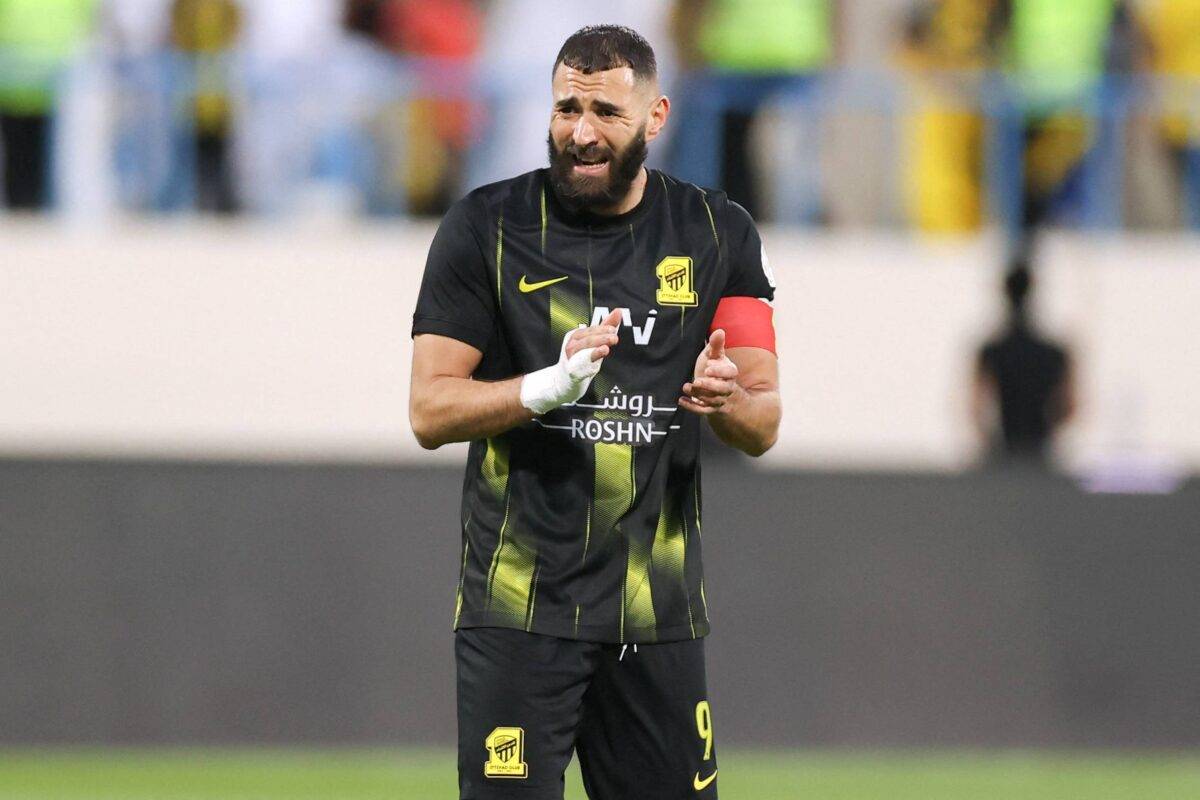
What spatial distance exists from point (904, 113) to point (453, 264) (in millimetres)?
9931

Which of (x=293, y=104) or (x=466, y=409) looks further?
(x=293, y=104)

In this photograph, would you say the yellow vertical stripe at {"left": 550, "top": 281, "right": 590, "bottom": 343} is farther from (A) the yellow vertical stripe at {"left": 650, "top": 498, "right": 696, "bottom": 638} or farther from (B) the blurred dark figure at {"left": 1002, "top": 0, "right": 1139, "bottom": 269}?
(B) the blurred dark figure at {"left": 1002, "top": 0, "right": 1139, "bottom": 269}

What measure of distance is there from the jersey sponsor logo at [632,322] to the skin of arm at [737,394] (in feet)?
0.46

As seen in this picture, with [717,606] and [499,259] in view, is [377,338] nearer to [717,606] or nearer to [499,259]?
[717,606]

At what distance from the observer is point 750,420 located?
550 cm

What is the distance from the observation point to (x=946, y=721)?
36.2ft

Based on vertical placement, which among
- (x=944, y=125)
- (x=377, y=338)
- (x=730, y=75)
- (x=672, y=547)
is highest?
(x=730, y=75)

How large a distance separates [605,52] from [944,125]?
9885mm

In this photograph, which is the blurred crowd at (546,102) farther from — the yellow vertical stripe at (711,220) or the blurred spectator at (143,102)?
the yellow vertical stripe at (711,220)

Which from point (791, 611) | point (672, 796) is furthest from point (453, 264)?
point (791, 611)

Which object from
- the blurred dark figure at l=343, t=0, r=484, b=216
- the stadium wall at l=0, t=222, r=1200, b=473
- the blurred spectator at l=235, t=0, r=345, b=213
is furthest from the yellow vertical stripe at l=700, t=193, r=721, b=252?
the blurred spectator at l=235, t=0, r=345, b=213

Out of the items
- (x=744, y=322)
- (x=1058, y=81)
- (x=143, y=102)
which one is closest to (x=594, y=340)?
(x=744, y=322)

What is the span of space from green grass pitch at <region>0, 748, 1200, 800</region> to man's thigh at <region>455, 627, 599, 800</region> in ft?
14.6

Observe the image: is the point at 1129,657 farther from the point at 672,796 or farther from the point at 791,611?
the point at 672,796
